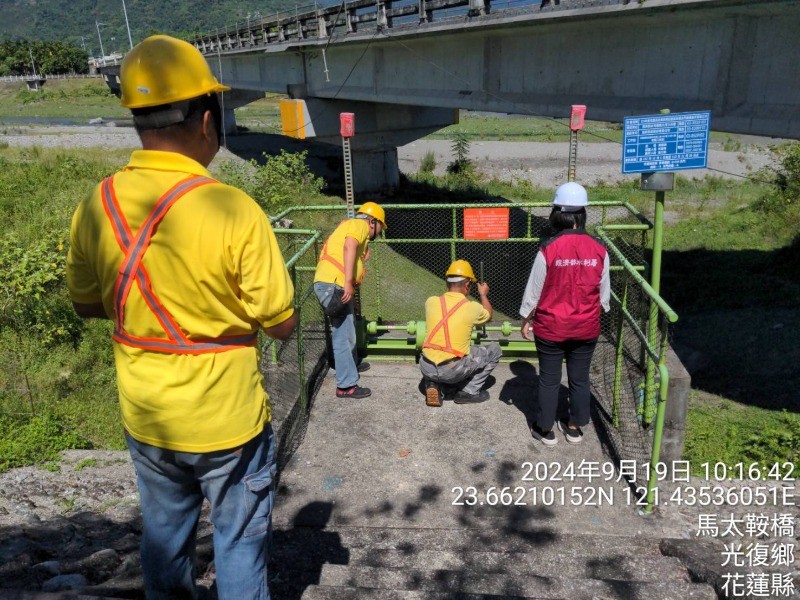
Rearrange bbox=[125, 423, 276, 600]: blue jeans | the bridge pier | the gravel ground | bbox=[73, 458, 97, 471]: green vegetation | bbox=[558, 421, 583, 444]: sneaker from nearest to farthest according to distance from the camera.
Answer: bbox=[125, 423, 276, 600]: blue jeans < bbox=[558, 421, 583, 444]: sneaker < bbox=[73, 458, 97, 471]: green vegetation < the bridge pier < the gravel ground

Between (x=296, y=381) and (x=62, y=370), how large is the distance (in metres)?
3.71

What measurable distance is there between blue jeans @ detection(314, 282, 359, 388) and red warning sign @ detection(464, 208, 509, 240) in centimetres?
205

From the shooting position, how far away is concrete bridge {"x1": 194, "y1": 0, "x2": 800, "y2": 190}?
7918 millimetres

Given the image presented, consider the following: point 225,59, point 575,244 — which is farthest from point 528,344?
point 225,59

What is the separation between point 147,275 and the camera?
80.1 inches

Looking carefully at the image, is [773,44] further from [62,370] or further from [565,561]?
[62,370]

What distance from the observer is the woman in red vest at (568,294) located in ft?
15.7

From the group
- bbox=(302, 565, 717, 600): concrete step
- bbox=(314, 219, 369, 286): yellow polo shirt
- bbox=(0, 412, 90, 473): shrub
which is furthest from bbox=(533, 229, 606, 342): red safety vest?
bbox=(0, 412, 90, 473): shrub

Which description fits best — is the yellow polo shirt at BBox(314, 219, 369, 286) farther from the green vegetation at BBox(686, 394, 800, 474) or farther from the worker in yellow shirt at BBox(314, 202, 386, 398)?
the green vegetation at BBox(686, 394, 800, 474)

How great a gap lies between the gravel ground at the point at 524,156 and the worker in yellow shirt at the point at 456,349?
18.8 metres

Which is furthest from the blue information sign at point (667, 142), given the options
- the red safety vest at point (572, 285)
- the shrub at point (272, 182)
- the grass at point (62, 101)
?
the grass at point (62, 101)

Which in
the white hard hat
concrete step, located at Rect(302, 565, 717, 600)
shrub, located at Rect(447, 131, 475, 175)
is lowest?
shrub, located at Rect(447, 131, 475, 175)

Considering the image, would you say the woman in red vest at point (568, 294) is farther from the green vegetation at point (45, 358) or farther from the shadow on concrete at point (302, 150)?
the shadow on concrete at point (302, 150)

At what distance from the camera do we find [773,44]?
305 inches
